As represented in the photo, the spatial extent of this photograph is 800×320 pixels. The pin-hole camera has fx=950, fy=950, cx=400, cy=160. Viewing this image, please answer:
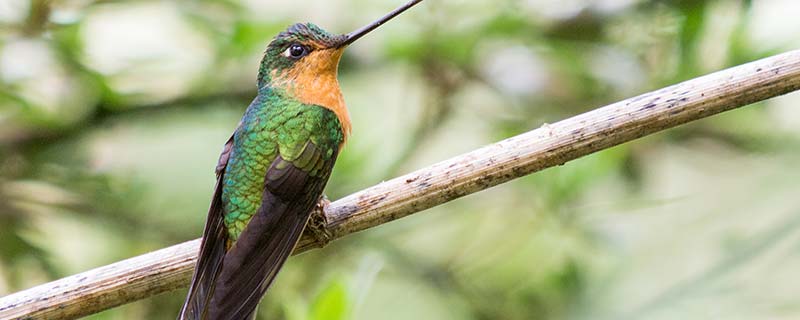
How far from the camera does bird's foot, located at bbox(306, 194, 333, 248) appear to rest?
6.27ft

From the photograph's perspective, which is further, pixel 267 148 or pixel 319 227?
pixel 267 148

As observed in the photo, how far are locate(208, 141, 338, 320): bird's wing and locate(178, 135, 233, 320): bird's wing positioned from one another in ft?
0.10

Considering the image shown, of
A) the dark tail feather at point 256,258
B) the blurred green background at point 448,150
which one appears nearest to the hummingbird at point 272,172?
the dark tail feather at point 256,258

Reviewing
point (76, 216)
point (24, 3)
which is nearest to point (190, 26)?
point (24, 3)

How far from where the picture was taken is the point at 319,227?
1.92 metres

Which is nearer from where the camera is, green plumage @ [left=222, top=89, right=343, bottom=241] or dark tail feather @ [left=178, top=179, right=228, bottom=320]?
dark tail feather @ [left=178, top=179, right=228, bottom=320]

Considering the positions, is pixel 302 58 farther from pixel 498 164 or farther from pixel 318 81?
pixel 498 164

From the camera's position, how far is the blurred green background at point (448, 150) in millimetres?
2555

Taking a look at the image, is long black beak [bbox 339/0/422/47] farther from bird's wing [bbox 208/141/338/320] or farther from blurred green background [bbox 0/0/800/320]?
blurred green background [bbox 0/0/800/320]

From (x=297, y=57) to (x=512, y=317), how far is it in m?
0.92

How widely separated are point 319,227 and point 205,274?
Result: 243 millimetres

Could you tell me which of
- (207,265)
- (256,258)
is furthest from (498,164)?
(207,265)

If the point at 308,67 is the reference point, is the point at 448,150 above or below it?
below

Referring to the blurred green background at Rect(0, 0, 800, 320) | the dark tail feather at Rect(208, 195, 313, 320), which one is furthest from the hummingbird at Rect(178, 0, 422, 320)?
the blurred green background at Rect(0, 0, 800, 320)
